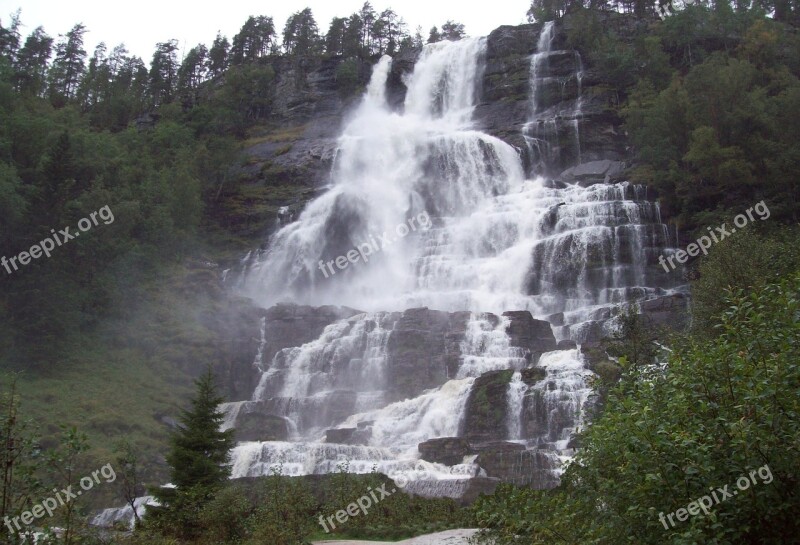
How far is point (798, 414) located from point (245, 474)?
952 inches

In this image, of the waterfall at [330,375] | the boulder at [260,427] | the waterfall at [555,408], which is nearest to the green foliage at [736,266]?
the waterfall at [555,408]

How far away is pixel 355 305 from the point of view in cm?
5128

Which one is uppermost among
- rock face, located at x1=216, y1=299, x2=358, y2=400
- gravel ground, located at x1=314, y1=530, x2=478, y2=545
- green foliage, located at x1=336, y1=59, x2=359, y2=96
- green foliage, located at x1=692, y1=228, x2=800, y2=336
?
green foliage, located at x1=336, y1=59, x2=359, y2=96

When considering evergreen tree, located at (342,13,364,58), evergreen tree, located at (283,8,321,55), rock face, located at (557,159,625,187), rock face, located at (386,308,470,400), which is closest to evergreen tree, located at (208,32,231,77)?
evergreen tree, located at (283,8,321,55)

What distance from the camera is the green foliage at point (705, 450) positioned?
7492 mm

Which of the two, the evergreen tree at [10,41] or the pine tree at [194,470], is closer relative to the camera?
the pine tree at [194,470]

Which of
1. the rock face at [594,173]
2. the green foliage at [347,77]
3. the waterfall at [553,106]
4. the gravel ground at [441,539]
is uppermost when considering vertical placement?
the green foliage at [347,77]

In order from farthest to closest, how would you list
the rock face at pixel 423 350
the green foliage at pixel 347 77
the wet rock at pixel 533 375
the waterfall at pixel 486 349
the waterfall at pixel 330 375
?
1. the green foliage at pixel 347 77
2. the rock face at pixel 423 350
3. the waterfall at pixel 330 375
4. the waterfall at pixel 486 349
5. the wet rock at pixel 533 375

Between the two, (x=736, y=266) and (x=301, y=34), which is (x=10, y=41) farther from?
(x=736, y=266)

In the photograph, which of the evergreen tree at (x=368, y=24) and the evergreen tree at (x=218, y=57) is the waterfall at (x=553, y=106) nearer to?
the evergreen tree at (x=368, y=24)

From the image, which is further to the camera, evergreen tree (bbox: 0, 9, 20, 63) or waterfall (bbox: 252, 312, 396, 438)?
evergreen tree (bbox: 0, 9, 20, 63)

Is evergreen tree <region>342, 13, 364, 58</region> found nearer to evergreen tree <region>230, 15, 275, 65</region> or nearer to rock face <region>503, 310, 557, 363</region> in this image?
evergreen tree <region>230, 15, 275, 65</region>

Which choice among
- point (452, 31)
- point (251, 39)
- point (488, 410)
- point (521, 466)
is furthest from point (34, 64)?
point (521, 466)

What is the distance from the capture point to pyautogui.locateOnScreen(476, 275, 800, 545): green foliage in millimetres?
7492
